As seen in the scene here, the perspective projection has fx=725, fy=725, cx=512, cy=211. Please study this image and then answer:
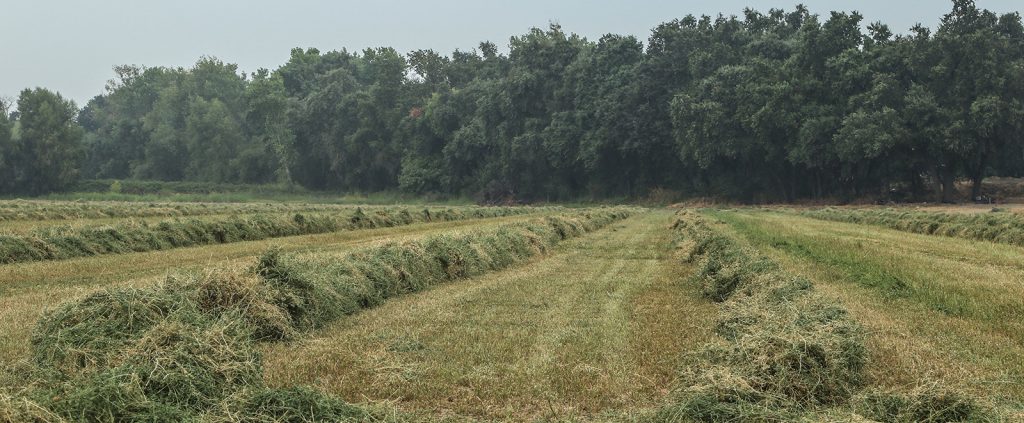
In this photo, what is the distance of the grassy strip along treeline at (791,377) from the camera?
5.76 metres

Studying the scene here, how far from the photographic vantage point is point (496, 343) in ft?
29.2

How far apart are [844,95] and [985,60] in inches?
406

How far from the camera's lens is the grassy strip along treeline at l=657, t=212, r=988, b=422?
576 centimetres

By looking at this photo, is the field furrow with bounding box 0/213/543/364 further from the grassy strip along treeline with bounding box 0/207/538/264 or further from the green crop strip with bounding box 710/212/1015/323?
the green crop strip with bounding box 710/212/1015/323

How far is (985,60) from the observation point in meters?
56.0

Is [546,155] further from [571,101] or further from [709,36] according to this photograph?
[709,36]

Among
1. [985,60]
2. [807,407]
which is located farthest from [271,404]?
[985,60]

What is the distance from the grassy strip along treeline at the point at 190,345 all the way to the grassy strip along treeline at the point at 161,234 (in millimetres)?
9512

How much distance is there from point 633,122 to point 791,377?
69160 millimetres

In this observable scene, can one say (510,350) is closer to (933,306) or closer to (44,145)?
(933,306)

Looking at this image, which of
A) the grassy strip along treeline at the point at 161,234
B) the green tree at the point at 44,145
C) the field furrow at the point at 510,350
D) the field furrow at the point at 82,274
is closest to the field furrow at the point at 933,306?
the field furrow at the point at 510,350

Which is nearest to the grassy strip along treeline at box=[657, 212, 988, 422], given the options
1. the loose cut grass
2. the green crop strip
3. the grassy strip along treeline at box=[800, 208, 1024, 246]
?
the loose cut grass

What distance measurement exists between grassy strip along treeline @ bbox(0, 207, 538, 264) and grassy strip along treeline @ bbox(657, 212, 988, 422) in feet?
54.5

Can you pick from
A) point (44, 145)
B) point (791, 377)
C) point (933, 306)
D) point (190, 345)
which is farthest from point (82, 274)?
point (44, 145)
